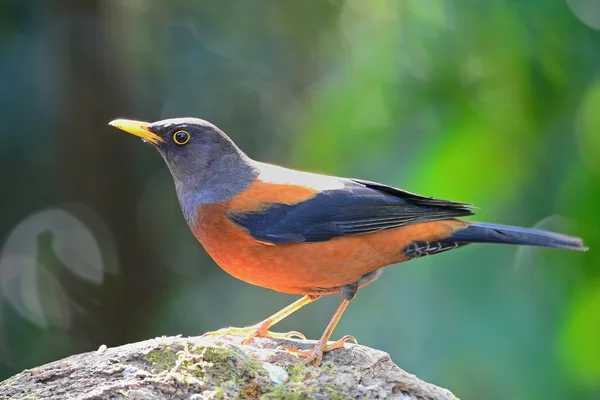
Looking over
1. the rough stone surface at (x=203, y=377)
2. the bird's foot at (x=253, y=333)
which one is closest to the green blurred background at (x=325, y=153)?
the bird's foot at (x=253, y=333)

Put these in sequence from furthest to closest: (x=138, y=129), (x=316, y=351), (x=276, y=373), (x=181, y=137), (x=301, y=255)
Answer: (x=181, y=137) < (x=138, y=129) < (x=301, y=255) < (x=316, y=351) < (x=276, y=373)

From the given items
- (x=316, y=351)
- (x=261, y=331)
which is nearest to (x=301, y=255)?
(x=261, y=331)

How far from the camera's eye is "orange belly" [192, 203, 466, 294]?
5262mm

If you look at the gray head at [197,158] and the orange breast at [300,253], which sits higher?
the gray head at [197,158]

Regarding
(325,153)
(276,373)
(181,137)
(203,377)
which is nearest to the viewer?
(203,377)

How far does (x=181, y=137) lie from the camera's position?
5762 millimetres

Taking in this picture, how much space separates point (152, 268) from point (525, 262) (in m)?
5.08

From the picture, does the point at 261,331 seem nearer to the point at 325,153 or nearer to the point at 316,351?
the point at 316,351

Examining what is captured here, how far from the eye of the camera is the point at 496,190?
22.4ft

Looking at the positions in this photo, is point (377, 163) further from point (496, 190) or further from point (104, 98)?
point (104, 98)

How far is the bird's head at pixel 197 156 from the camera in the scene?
574 cm

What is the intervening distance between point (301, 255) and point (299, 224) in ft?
0.88

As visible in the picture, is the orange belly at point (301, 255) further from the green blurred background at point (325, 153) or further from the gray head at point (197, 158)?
the green blurred background at point (325, 153)

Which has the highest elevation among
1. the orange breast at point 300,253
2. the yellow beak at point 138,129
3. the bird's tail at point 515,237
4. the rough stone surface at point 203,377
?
the yellow beak at point 138,129
